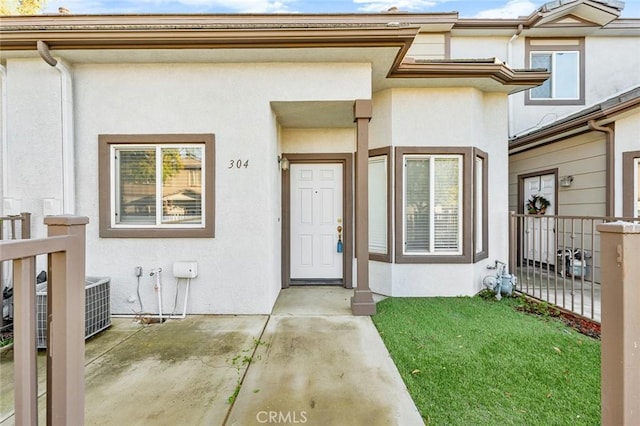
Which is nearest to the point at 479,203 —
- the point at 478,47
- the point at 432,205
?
the point at 432,205

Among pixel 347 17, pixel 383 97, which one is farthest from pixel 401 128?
pixel 347 17

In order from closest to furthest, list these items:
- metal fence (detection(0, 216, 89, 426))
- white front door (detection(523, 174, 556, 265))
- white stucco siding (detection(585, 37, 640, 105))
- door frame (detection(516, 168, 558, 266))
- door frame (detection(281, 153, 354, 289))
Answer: metal fence (detection(0, 216, 89, 426)) < door frame (detection(281, 153, 354, 289)) < door frame (detection(516, 168, 558, 266)) < white front door (detection(523, 174, 556, 265)) < white stucco siding (detection(585, 37, 640, 105))

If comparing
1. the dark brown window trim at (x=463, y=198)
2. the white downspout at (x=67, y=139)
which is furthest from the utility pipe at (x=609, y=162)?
the white downspout at (x=67, y=139)

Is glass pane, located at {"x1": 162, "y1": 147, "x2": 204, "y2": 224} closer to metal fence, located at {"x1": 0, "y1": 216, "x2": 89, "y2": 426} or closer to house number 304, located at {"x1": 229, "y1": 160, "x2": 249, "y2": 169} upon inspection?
house number 304, located at {"x1": 229, "y1": 160, "x2": 249, "y2": 169}

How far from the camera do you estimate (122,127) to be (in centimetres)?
430

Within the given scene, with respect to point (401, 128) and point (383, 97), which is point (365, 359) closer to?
point (401, 128)

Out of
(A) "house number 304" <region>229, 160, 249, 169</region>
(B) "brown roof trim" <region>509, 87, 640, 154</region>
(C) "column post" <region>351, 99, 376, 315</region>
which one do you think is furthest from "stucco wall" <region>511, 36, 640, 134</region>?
(A) "house number 304" <region>229, 160, 249, 169</region>

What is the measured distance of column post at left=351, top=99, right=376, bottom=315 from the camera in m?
4.21

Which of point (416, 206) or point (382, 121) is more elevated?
point (382, 121)

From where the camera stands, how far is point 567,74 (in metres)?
7.37

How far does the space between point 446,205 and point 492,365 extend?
2799 mm

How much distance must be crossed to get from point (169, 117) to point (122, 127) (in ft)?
2.21

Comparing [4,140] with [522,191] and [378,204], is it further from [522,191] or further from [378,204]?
[522,191]

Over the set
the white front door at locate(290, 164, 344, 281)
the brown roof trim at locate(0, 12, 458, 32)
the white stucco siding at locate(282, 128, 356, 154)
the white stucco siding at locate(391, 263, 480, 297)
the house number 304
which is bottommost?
the white stucco siding at locate(391, 263, 480, 297)
